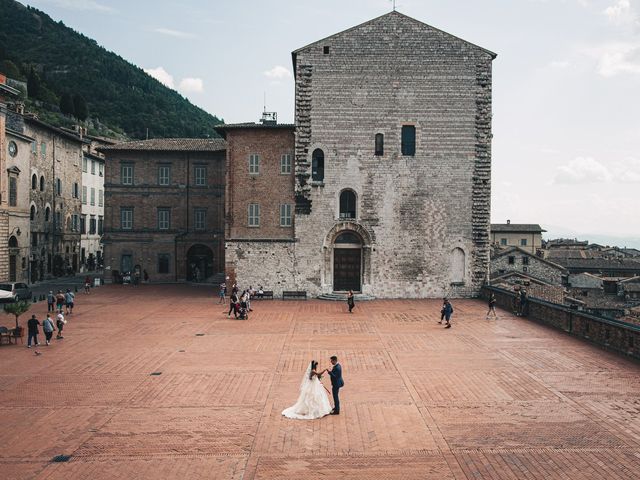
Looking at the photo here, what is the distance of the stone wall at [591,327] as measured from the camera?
729 inches

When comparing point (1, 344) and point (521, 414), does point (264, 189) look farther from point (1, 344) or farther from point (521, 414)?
point (521, 414)

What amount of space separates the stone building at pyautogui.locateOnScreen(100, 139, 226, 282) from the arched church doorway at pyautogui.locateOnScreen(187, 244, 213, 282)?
0.21 meters

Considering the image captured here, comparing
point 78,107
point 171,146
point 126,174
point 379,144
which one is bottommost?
point 126,174

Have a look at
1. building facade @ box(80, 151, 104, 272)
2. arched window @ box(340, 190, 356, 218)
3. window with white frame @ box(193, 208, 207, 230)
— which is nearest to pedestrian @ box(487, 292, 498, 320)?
arched window @ box(340, 190, 356, 218)

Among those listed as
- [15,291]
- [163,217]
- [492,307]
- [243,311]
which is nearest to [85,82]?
[163,217]

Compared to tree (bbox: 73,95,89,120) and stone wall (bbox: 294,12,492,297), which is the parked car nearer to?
stone wall (bbox: 294,12,492,297)

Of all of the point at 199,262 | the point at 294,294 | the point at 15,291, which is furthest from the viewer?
the point at 199,262

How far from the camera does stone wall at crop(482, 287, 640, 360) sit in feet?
60.7

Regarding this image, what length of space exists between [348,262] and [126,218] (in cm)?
1983

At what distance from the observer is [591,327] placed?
69.6ft

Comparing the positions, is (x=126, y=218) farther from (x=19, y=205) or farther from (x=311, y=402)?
(x=311, y=402)

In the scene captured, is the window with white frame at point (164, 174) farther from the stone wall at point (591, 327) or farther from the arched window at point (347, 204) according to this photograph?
the stone wall at point (591, 327)

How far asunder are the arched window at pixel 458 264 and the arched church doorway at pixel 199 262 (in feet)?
65.9

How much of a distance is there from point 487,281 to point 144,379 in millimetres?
25240
